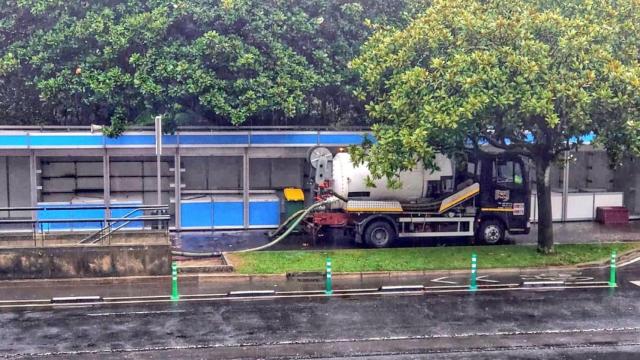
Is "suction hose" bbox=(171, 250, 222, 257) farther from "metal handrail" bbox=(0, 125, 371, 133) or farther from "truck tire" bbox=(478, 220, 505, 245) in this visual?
"truck tire" bbox=(478, 220, 505, 245)

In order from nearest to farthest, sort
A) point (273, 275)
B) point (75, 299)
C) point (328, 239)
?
point (75, 299)
point (273, 275)
point (328, 239)

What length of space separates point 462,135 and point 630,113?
4.24 meters

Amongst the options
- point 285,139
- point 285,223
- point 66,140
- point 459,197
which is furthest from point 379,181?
point 66,140

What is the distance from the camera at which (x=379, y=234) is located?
24.1 meters

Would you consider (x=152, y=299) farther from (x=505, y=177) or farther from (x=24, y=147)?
(x=505, y=177)

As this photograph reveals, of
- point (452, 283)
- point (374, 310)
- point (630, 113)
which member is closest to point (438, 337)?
point (374, 310)

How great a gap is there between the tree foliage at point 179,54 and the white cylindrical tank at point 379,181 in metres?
2.59

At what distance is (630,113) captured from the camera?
20.1 m

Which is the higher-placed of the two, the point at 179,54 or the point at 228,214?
the point at 179,54

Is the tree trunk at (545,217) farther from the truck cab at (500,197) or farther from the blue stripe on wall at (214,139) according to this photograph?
the blue stripe on wall at (214,139)

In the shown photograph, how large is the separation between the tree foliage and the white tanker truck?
3142mm

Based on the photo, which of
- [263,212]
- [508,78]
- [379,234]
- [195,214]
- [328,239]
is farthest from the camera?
[263,212]

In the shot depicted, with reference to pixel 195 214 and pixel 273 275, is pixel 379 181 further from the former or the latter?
pixel 195 214

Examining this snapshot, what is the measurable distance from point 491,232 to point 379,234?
3627mm
